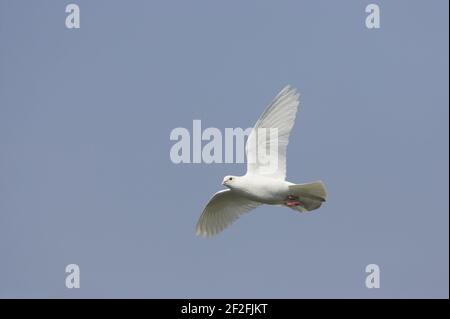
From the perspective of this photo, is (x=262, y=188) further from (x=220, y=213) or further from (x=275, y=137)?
(x=220, y=213)

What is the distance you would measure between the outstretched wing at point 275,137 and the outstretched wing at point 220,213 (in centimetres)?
192

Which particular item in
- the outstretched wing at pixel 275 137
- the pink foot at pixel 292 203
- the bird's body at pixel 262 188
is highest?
the outstretched wing at pixel 275 137

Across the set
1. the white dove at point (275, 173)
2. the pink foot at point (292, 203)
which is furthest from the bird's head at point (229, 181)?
the pink foot at point (292, 203)

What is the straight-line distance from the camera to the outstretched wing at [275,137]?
2256 cm

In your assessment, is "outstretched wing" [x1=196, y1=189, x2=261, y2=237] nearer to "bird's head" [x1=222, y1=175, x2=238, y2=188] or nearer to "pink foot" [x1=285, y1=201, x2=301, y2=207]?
"bird's head" [x1=222, y1=175, x2=238, y2=188]

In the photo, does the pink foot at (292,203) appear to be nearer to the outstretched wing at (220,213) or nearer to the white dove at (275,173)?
the white dove at (275,173)

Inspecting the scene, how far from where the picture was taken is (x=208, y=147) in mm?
23844

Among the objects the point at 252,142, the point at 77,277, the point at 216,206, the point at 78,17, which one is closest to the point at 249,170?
the point at 252,142

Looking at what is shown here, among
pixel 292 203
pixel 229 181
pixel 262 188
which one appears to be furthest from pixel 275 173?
pixel 229 181

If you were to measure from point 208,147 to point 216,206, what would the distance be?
5.69ft

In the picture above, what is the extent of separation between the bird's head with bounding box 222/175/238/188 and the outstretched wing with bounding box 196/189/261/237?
1.74 metres

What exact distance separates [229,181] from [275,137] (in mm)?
1510

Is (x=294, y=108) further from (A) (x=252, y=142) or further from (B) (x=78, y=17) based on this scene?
(B) (x=78, y=17)

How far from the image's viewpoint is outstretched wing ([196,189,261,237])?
24.6 m
